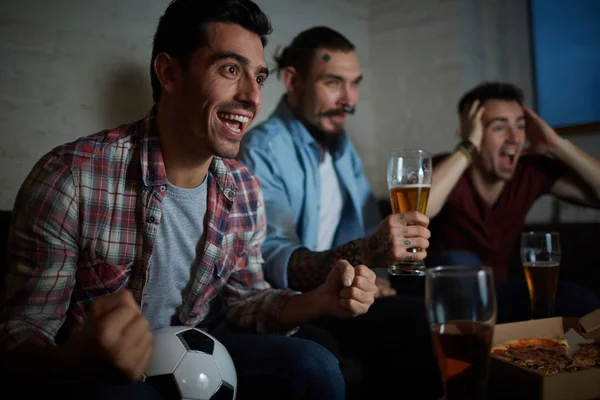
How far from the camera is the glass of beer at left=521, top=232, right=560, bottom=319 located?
1.35 meters

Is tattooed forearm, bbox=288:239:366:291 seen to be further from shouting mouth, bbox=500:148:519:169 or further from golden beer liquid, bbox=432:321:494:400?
shouting mouth, bbox=500:148:519:169

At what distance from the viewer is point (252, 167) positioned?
174cm

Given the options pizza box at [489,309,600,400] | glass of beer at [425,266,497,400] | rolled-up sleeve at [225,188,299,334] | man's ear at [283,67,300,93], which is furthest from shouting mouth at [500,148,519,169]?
glass of beer at [425,266,497,400]

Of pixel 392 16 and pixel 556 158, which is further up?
pixel 392 16

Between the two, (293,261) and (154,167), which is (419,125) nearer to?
(293,261)

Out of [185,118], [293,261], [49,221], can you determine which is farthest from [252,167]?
[49,221]

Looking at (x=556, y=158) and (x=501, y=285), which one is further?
(x=556, y=158)

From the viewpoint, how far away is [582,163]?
1880 mm

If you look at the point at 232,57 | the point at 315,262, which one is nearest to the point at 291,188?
the point at 315,262

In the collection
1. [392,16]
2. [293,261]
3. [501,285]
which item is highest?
[392,16]

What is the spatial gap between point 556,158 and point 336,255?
1.04 m

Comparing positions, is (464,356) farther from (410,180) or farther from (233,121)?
(233,121)

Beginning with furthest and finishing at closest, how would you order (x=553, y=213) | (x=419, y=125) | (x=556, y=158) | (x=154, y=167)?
(x=419, y=125)
(x=553, y=213)
(x=556, y=158)
(x=154, y=167)

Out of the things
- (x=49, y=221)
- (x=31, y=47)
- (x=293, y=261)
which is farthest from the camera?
(x=293, y=261)
